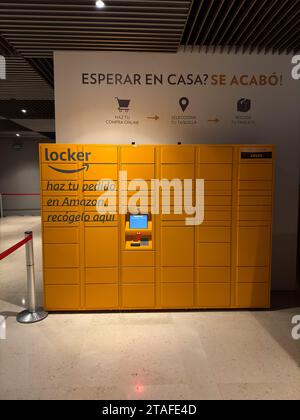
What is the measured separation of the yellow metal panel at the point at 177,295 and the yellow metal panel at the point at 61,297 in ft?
3.52

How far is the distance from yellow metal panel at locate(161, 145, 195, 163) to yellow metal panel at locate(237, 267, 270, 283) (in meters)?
1.51

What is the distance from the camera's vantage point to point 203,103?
168 inches

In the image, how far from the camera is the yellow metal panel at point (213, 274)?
3.86 m

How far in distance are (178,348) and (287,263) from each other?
231cm

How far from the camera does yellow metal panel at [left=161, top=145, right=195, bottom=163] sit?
3.71 m

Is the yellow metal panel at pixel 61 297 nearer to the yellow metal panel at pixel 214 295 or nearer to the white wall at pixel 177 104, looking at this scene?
the yellow metal panel at pixel 214 295

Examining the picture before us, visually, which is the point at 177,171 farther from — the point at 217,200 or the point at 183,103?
Result: the point at 183,103

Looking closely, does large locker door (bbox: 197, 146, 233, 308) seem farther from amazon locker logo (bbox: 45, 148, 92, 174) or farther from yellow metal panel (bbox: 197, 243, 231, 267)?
amazon locker logo (bbox: 45, 148, 92, 174)

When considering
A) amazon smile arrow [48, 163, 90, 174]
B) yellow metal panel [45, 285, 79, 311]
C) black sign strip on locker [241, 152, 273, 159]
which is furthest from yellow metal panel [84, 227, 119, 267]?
black sign strip on locker [241, 152, 273, 159]

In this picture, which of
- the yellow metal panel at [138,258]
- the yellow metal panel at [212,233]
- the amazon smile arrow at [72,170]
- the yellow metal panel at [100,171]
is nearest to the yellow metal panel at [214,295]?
the yellow metal panel at [212,233]

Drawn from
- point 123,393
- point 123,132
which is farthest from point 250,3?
point 123,393

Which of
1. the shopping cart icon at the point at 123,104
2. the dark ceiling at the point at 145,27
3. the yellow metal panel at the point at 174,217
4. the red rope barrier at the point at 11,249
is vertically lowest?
the red rope barrier at the point at 11,249
